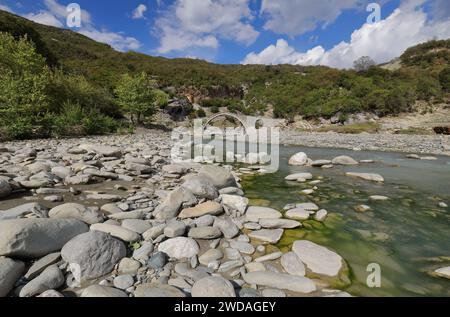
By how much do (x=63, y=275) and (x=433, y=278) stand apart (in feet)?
13.1

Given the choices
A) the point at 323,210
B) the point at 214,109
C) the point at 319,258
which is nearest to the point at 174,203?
the point at 319,258

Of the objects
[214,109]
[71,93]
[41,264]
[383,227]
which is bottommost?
[383,227]

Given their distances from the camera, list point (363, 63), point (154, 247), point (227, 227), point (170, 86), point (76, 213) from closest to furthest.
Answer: point (154, 247)
point (76, 213)
point (227, 227)
point (170, 86)
point (363, 63)

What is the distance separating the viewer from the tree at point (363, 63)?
6284 cm

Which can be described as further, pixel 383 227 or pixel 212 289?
pixel 383 227

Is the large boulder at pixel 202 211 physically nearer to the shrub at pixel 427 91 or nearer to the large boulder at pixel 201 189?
the large boulder at pixel 201 189

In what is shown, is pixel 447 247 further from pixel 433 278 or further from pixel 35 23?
pixel 35 23

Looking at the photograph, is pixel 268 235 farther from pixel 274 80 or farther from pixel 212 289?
pixel 274 80

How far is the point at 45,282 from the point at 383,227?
473cm

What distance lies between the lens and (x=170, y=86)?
4928cm

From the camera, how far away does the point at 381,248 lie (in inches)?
134

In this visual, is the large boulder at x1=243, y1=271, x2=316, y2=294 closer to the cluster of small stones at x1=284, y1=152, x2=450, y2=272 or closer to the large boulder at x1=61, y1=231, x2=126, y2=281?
the large boulder at x1=61, y1=231, x2=126, y2=281

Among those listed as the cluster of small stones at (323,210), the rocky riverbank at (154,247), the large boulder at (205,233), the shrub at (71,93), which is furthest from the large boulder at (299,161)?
the shrub at (71,93)
